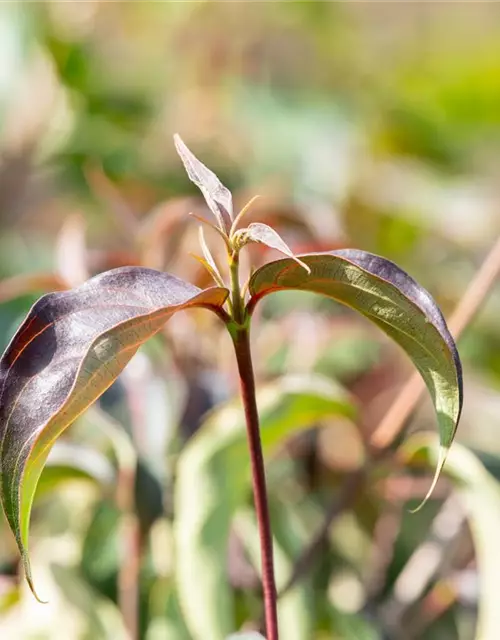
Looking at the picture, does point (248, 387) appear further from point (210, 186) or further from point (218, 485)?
point (218, 485)

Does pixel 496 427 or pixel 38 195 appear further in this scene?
pixel 38 195

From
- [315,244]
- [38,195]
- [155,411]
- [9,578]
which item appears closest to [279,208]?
[315,244]

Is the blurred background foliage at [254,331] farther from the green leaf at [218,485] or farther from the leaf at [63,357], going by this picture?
the leaf at [63,357]

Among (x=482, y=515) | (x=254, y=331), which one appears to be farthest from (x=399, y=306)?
(x=254, y=331)

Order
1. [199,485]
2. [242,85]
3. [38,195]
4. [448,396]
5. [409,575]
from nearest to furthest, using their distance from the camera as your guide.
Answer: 1. [448,396]
2. [199,485]
3. [409,575]
4. [38,195]
5. [242,85]

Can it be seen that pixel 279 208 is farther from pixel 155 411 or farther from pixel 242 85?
pixel 242 85

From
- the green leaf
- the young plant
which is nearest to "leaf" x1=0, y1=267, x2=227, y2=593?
the young plant
